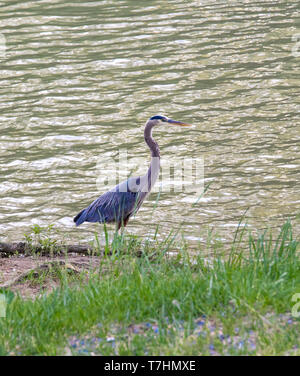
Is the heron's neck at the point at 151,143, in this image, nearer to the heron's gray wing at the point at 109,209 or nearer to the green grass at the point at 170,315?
the heron's gray wing at the point at 109,209

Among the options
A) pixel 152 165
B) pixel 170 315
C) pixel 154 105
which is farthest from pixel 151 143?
pixel 170 315

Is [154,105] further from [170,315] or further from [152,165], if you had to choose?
[170,315]

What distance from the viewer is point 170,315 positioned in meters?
4.46

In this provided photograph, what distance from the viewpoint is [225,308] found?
Answer: 14.5 ft

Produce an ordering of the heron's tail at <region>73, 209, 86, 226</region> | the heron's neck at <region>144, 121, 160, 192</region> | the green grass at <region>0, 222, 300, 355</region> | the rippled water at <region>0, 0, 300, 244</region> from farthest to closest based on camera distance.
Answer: the rippled water at <region>0, 0, 300, 244</region> < the heron's neck at <region>144, 121, 160, 192</region> < the heron's tail at <region>73, 209, 86, 226</region> < the green grass at <region>0, 222, 300, 355</region>

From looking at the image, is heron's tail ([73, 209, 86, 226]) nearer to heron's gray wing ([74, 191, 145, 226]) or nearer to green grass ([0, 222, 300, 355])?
heron's gray wing ([74, 191, 145, 226])

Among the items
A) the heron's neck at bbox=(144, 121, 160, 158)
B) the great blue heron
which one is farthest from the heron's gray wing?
the heron's neck at bbox=(144, 121, 160, 158)

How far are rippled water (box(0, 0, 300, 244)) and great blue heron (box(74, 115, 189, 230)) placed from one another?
1.18ft

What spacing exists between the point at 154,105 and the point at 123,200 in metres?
4.30

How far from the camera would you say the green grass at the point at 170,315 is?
4.07m

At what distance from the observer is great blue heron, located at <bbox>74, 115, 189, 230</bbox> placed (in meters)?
8.12

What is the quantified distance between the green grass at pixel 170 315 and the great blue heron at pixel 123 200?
3.14 m

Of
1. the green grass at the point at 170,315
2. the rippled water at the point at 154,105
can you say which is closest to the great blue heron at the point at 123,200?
the rippled water at the point at 154,105

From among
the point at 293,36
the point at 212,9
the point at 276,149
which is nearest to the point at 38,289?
the point at 276,149
